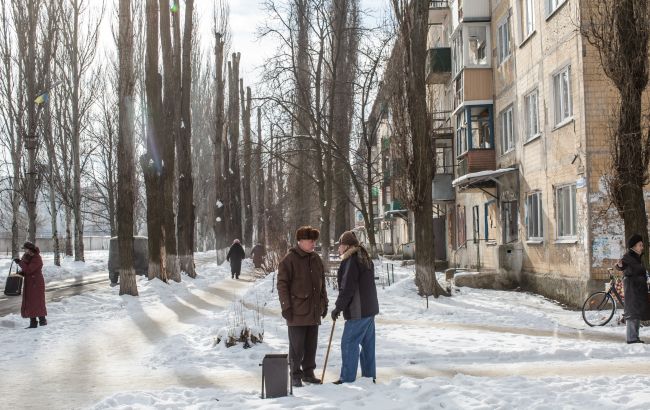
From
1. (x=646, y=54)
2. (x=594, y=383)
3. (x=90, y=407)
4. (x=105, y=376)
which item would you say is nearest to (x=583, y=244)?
(x=646, y=54)

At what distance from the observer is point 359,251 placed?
7.77 m

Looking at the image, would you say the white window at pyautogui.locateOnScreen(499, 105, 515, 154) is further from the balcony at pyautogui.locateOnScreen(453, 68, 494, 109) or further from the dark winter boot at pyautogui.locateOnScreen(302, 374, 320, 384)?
the dark winter boot at pyautogui.locateOnScreen(302, 374, 320, 384)

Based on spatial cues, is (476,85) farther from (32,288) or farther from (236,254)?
(32,288)

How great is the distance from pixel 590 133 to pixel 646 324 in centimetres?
509

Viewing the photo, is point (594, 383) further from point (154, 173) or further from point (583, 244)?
point (154, 173)

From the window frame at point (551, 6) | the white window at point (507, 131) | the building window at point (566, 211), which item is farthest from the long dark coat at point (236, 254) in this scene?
the window frame at point (551, 6)

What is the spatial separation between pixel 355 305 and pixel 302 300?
2.14 ft

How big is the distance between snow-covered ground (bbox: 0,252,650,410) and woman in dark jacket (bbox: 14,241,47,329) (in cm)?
31

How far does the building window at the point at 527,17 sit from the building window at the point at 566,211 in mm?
4879

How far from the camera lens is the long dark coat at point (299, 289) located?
7.88 metres

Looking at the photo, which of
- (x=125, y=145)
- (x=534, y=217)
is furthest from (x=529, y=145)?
(x=125, y=145)

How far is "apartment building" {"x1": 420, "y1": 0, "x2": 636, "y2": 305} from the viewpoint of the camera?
15.6 metres

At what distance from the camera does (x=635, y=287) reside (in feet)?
35.4

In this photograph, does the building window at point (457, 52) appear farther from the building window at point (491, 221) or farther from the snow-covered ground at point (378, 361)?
the snow-covered ground at point (378, 361)
